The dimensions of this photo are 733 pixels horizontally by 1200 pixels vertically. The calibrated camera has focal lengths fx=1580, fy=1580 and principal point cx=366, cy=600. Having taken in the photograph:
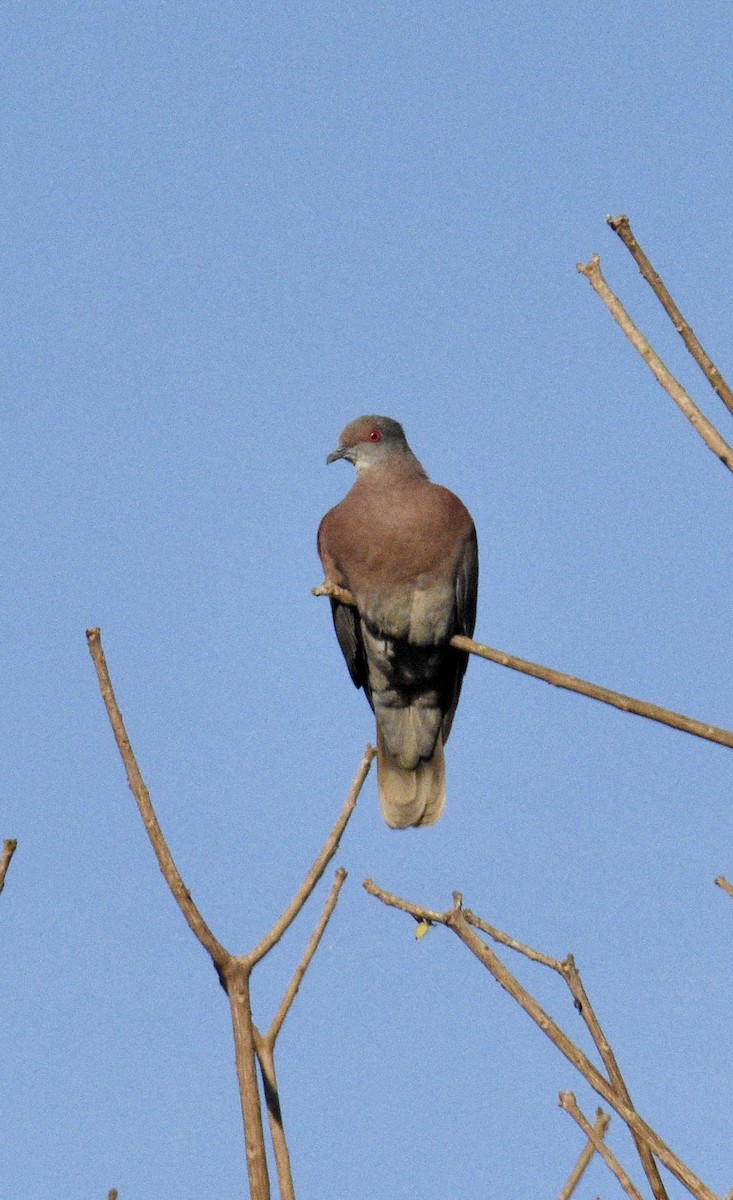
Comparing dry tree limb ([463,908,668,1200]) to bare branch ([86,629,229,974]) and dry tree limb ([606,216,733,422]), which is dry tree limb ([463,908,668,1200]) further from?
dry tree limb ([606,216,733,422])

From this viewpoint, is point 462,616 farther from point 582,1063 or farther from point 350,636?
point 582,1063

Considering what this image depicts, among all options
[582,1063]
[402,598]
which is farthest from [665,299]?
[402,598]

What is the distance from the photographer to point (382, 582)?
6738 millimetres

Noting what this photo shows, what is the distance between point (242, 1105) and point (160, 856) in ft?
1.39

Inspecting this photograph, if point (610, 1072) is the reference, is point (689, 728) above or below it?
above

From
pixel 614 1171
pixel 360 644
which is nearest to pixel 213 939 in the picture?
pixel 614 1171

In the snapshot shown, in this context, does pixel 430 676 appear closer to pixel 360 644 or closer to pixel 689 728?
pixel 360 644

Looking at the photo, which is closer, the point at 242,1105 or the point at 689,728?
the point at 242,1105

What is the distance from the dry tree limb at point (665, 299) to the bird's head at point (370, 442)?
4258 millimetres

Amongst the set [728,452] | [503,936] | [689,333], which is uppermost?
[689,333]

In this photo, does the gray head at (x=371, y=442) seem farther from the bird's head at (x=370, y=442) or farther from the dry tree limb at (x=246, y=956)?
the dry tree limb at (x=246, y=956)

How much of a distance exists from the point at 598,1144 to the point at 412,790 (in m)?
5.05

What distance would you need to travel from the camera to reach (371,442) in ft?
24.2

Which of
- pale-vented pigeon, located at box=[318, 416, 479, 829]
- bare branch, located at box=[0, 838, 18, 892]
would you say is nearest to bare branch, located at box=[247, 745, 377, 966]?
bare branch, located at box=[0, 838, 18, 892]
